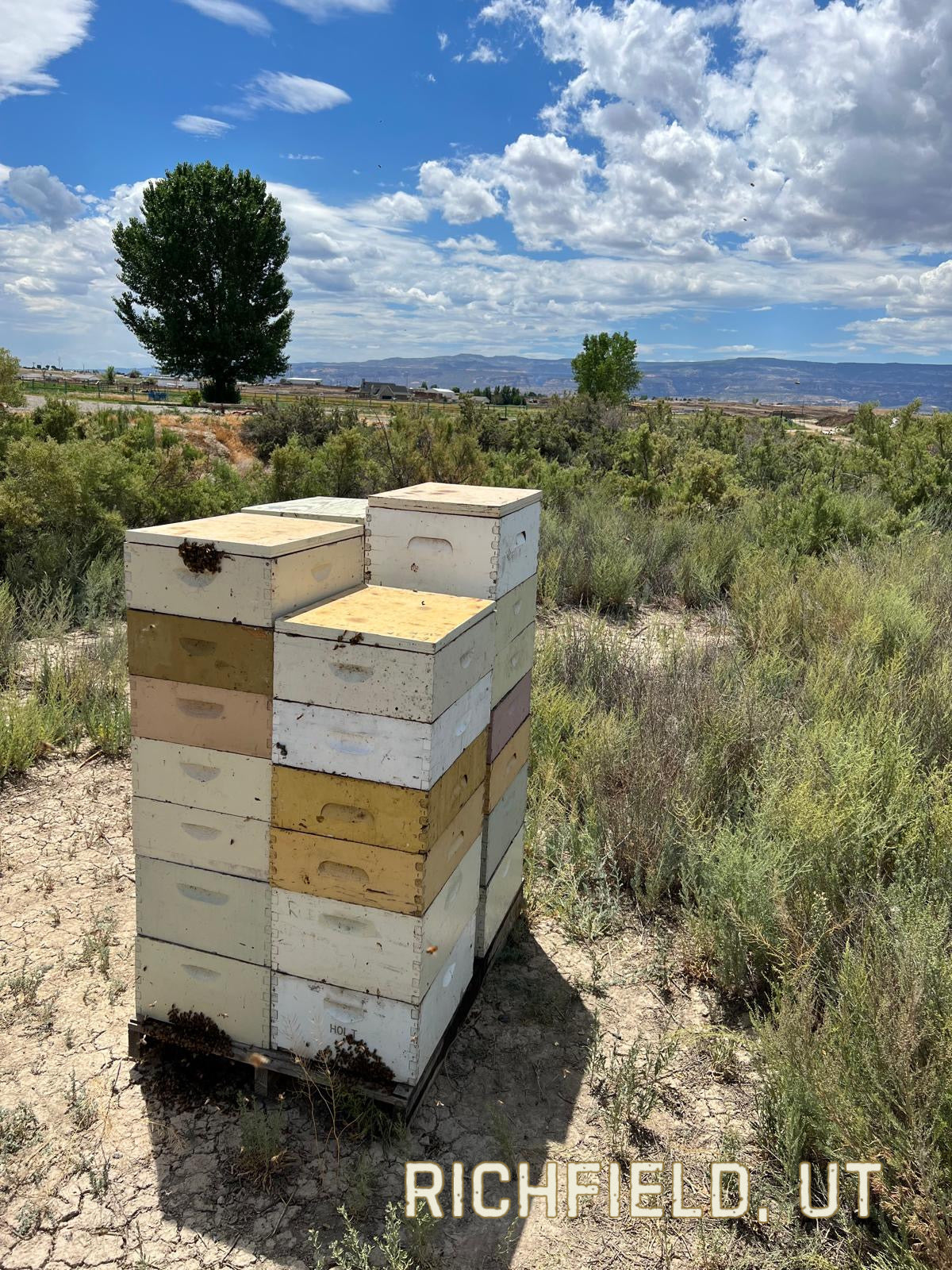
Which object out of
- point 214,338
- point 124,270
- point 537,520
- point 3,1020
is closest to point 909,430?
point 537,520

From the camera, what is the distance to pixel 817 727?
14.0ft

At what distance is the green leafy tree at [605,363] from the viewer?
163 feet

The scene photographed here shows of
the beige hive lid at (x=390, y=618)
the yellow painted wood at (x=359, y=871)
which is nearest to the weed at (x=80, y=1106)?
the yellow painted wood at (x=359, y=871)

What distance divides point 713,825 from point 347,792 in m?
2.48

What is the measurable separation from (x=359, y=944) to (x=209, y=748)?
0.76 metres

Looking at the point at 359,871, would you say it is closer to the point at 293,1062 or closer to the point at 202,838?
the point at 202,838

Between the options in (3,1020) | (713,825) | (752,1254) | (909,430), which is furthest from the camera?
(909,430)

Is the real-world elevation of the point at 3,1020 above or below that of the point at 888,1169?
below

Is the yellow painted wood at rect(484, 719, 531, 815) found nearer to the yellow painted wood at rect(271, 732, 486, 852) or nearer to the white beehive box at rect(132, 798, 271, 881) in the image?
the yellow painted wood at rect(271, 732, 486, 852)

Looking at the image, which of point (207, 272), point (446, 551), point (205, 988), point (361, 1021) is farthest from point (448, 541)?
point (207, 272)

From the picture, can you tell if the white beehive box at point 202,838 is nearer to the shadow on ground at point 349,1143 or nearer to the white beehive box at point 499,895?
the shadow on ground at point 349,1143

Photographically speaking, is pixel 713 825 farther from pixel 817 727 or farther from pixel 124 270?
pixel 124 270

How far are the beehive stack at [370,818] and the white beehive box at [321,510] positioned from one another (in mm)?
547

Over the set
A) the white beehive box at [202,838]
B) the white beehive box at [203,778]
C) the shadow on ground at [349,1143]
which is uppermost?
the white beehive box at [203,778]
